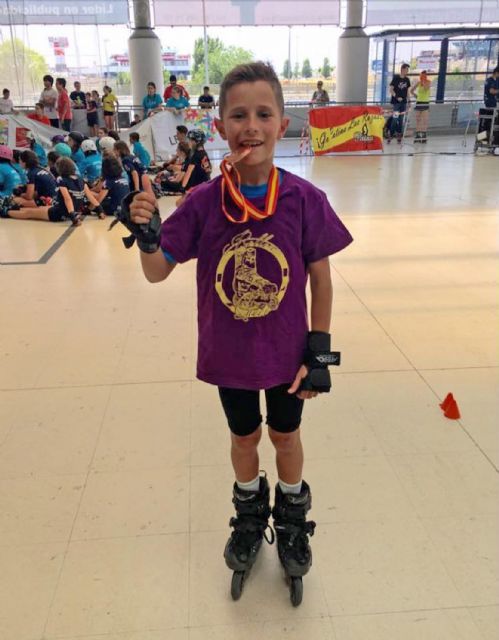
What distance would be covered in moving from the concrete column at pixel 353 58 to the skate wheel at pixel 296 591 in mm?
19459

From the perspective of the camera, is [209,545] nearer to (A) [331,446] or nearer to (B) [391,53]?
(A) [331,446]

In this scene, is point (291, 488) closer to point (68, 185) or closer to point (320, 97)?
point (68, 185)

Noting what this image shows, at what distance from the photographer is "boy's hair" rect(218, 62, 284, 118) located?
1519mm

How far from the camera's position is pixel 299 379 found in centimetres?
169

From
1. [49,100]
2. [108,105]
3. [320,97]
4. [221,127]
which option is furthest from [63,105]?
[221,127]

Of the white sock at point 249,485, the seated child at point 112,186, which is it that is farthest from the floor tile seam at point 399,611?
the seated child at point 112,186

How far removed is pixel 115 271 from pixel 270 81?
3.97 metres

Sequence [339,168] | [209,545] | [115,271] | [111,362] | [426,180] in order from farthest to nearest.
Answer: [339,168]
[426,180]
[115,271]
[111,362]
[209,545]

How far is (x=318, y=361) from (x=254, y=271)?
347 millimetres

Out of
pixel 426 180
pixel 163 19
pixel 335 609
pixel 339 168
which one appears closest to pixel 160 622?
pixel 335 609

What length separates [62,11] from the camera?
1747cm

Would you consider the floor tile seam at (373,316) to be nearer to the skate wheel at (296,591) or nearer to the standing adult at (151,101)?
the skate wheel at (296,591)

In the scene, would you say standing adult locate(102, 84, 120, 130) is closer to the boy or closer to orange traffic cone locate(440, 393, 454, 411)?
orange traffic cone locate(440, 393, 454, 411)

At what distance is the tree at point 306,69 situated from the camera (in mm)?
27341
